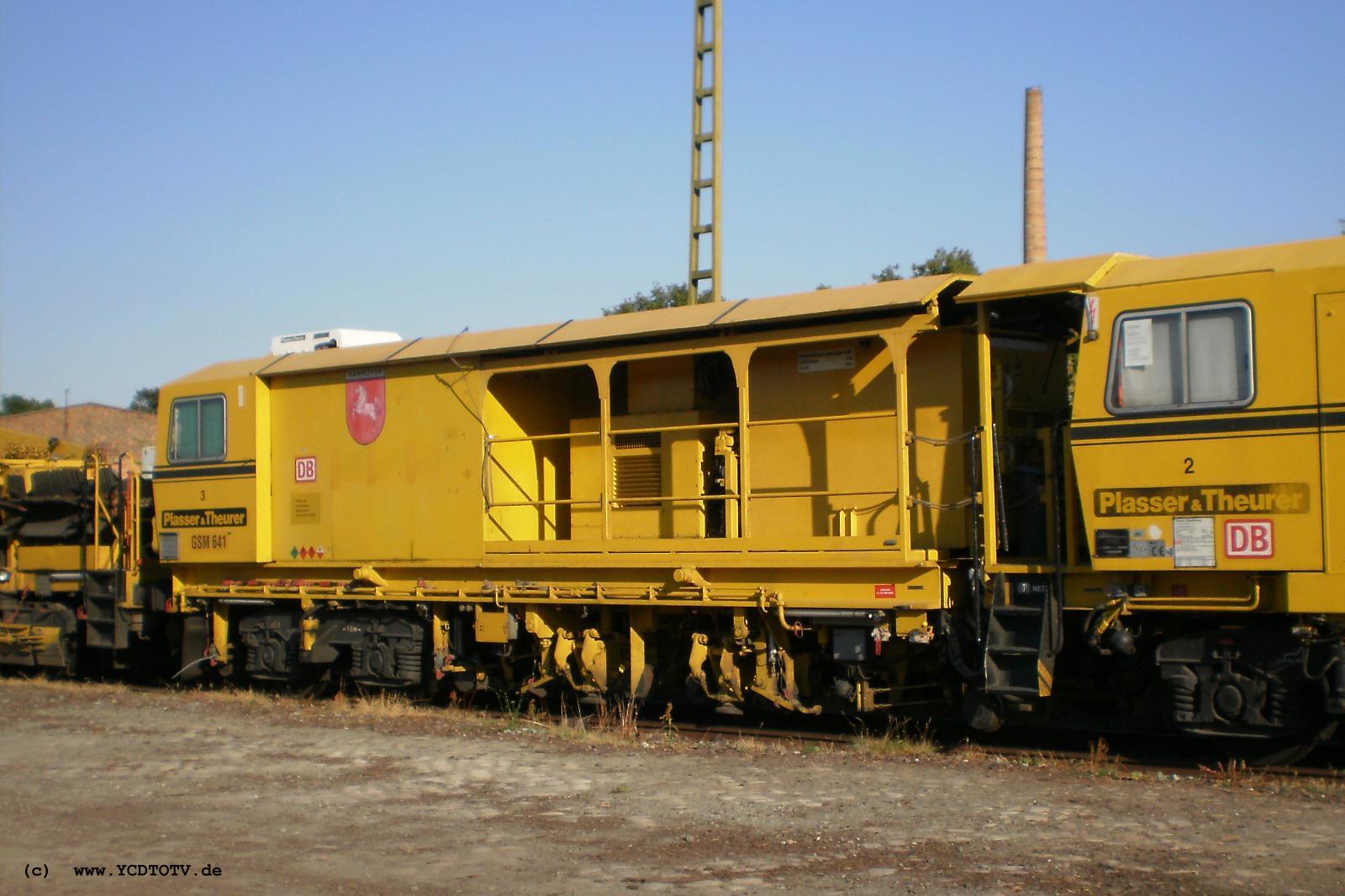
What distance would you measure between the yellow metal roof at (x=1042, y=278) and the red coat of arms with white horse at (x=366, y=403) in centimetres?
648

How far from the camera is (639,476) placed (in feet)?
41.6

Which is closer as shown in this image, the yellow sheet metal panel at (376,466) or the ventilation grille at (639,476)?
the ventilation grille at (639,476)

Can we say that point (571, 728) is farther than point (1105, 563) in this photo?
Yes

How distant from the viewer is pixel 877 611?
10.6 meters

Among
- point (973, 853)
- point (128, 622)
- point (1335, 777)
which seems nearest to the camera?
point (973, 853)

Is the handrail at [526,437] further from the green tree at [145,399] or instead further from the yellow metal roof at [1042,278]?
the green tree at [145,399]

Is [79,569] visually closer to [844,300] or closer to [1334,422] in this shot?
[844,300]

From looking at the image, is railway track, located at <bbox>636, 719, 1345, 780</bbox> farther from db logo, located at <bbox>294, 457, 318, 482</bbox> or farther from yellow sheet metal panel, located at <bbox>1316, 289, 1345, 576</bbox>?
db logo, located at <bbox>294, 457, 318, 482</bbox>

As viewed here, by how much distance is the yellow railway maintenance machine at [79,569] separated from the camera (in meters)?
16.1

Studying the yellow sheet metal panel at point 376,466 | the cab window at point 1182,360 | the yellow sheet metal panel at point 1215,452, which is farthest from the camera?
the yellow sheet metal panel at point 376,466

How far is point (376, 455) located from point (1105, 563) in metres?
7.71

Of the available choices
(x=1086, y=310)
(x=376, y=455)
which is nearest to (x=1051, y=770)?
(x=1086, y=310)

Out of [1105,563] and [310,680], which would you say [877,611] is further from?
[310,680]

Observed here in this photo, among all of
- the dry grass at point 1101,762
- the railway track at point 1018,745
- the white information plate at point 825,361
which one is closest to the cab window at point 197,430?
the railway track at point 1018,745
